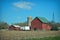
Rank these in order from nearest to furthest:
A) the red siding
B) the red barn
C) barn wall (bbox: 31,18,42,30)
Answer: the red siding → the red barn → barn wall (bbox: 31,18,42,30)

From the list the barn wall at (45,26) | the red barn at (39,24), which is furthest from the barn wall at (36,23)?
the barn wall at (45,26)

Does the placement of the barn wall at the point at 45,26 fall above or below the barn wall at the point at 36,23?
below

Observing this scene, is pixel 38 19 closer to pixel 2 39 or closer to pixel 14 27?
pixel 14 27

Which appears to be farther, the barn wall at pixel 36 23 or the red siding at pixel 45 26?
the barn wall at pixel 36 23

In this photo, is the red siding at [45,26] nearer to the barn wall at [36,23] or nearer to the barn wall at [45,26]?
the barn wall at [45,26]

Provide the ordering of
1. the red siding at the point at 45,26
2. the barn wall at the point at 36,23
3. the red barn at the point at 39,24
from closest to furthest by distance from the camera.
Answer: the red siding at the point at 45,26
the red barn at the point at 39,24
the barn wall at the point at 36,23

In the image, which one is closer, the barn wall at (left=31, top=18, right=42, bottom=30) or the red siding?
the red siding

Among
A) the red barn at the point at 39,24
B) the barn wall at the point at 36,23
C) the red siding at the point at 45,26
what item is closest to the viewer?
the red siding at the point at 45,26

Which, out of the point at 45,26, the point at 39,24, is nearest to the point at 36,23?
the point at 39,24

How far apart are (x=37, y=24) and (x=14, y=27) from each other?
12.8ft

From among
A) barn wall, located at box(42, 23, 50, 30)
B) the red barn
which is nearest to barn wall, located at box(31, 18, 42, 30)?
the red barn

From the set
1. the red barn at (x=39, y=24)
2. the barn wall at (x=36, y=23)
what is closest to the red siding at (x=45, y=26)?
the red barn at (x=39, y=24)

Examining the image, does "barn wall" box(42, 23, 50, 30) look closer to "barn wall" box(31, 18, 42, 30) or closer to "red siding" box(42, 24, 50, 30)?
"red siding" box(42, 24, 50, 30)

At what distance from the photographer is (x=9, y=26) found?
62.8ft
